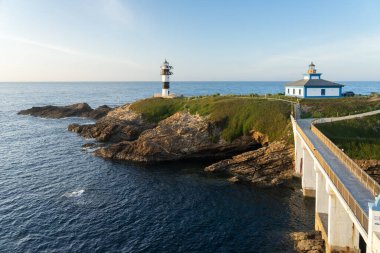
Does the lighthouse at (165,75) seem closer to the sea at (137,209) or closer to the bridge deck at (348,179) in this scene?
the sea at (137,209)

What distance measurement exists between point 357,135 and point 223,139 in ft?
65.7

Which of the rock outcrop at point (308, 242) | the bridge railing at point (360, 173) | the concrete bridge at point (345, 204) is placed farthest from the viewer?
the rock outcrop at point (308, 242)

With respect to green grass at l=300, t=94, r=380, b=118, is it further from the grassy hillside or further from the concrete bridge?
the concrete bridge

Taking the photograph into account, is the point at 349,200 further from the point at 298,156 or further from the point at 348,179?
the point at 298,156

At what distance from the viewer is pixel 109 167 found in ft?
156

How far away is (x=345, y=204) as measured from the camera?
17.3 m

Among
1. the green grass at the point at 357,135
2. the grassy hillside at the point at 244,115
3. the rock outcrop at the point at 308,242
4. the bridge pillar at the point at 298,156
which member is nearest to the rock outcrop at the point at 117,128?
the grassy hillside at the point at 244,115

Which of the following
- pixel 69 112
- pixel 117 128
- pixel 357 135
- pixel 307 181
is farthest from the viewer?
pixel 69 112

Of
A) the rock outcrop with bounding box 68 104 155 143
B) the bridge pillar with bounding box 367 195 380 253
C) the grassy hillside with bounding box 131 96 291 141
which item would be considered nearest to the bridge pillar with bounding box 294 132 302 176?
the grassy hillside with bounding box 131 96 291 141

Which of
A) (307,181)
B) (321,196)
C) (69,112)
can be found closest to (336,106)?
(307,181)

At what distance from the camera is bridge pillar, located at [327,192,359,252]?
22062 mm

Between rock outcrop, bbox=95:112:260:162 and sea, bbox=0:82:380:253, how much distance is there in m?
2.25

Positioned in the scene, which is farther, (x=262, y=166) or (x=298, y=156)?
(x=262, y=166)

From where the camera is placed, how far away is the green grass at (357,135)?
3993cm
